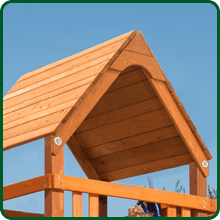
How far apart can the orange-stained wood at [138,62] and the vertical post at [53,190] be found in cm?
109

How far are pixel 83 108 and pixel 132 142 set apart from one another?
1701mm

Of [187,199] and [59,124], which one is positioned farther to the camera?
[187,199]

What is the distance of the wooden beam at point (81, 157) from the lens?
22.1 ft

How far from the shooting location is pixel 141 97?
6.02 m

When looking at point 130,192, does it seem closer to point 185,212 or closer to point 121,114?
point 185,212

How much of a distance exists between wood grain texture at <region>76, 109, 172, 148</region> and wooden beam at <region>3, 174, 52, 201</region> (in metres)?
1.68

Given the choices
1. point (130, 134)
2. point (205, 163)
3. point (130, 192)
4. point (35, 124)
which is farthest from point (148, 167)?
point (35, 124)

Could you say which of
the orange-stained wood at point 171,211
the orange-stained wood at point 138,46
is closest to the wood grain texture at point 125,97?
the orange-stained wood at point 138,46

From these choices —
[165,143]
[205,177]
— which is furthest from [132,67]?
[205,177]

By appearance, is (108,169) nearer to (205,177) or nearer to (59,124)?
(205,177)

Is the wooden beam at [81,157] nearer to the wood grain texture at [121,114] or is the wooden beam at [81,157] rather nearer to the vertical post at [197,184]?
the wood grain texture at [121,114]

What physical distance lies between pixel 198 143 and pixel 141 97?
0.87m

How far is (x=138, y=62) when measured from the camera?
215 inches

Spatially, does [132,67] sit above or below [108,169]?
above
